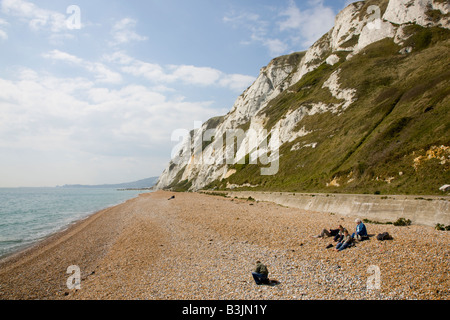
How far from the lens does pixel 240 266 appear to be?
1411cm

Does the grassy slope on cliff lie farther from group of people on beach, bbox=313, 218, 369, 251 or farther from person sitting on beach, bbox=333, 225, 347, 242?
person sitting on beach, bbox=333, 225, 347, 242

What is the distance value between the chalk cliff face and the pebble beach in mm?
21409

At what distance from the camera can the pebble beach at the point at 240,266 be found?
10.6 meters

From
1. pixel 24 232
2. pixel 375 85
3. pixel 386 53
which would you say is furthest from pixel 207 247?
pixel 386 53

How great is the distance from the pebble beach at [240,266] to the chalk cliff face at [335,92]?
21.4m

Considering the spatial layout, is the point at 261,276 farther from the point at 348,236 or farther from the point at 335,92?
the point at 335,92

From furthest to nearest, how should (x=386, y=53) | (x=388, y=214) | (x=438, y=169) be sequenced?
(x=386, y=53) < (x=438, y=169) < (x=388, y=214)

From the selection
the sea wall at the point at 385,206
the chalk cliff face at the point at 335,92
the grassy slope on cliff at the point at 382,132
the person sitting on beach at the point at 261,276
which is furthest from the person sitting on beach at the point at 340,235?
the chalk cliff face at the point at 335,92

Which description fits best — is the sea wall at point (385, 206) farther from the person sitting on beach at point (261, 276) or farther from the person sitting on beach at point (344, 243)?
the person sitting on beach at point (261, 276)

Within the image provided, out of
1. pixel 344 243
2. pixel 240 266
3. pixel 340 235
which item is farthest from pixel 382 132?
pixel 240 266

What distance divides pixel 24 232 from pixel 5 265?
1641 centimetres

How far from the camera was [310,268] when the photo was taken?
506 inches

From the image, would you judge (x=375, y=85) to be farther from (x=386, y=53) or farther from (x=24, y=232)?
(x=24, y=232)
